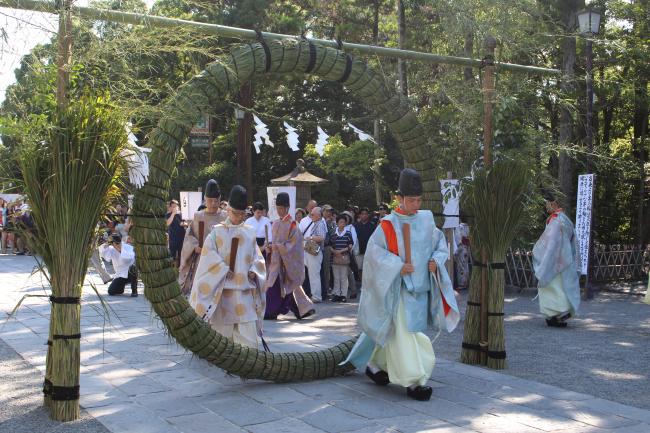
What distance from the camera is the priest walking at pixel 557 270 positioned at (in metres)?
9.98

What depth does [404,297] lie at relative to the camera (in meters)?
6.00

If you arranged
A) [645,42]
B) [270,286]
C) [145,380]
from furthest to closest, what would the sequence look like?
[645,42], [270,286], [145,380]

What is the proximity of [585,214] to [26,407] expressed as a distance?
34.7 feet

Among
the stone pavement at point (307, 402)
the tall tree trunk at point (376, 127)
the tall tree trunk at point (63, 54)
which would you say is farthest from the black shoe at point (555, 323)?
the tall tree trunk at point (376, 127)

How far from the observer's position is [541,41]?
47.9 feet

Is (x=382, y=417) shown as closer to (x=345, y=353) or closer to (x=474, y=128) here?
(x=345, y=353)

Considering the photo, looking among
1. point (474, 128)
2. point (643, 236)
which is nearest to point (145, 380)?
point (474, 128)

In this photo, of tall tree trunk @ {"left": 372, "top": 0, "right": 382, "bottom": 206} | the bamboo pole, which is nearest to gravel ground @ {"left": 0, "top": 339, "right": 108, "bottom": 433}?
the bamboo pole

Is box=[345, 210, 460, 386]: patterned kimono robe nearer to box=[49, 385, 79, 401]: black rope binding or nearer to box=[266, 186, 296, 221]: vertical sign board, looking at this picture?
box=[49, 385, 79, 401]: black rope binding

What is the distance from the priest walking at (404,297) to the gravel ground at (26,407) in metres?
2.21

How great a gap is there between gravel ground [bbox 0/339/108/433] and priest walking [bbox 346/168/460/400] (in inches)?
87.0

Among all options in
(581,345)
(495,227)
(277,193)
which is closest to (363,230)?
(277,193)

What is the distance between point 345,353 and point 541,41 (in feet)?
32.9

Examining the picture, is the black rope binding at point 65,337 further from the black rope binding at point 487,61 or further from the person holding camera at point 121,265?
the person holding camera at point 121,265
